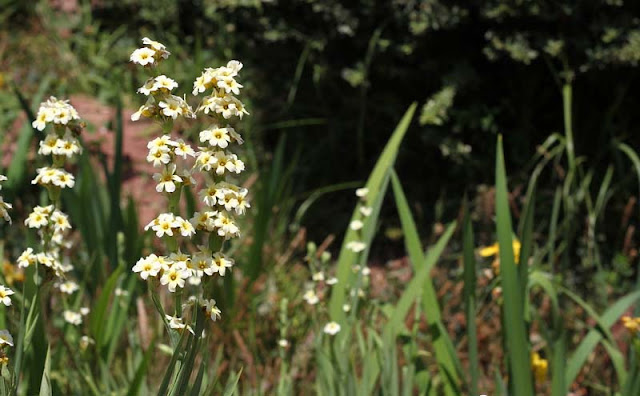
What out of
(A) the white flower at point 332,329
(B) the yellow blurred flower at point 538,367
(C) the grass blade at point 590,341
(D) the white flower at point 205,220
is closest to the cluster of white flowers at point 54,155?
(D) the white flower at point 205,220

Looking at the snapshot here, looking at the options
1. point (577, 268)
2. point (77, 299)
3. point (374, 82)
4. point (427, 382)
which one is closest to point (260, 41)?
point (374, 82)

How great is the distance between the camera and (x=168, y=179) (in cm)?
124

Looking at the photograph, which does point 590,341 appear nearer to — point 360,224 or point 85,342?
point 360,224

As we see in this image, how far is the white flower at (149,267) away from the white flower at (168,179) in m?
0.09

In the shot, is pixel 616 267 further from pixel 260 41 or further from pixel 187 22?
pixel 187 22

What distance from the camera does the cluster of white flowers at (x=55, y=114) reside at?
4.51ft

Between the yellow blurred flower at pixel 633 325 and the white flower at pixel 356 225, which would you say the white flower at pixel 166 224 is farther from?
the yellow blurred flower at pixel 633 325

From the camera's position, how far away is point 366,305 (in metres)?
2.09

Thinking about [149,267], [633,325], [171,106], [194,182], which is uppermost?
[171,106]

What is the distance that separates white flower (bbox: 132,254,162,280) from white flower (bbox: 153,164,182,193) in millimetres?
89

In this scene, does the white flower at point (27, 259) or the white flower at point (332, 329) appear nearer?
the white flower at point (27, 259)

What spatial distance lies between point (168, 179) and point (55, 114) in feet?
0.84

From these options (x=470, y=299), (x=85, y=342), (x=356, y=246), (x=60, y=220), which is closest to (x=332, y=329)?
(x=356, y=246)

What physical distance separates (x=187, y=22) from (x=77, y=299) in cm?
284
